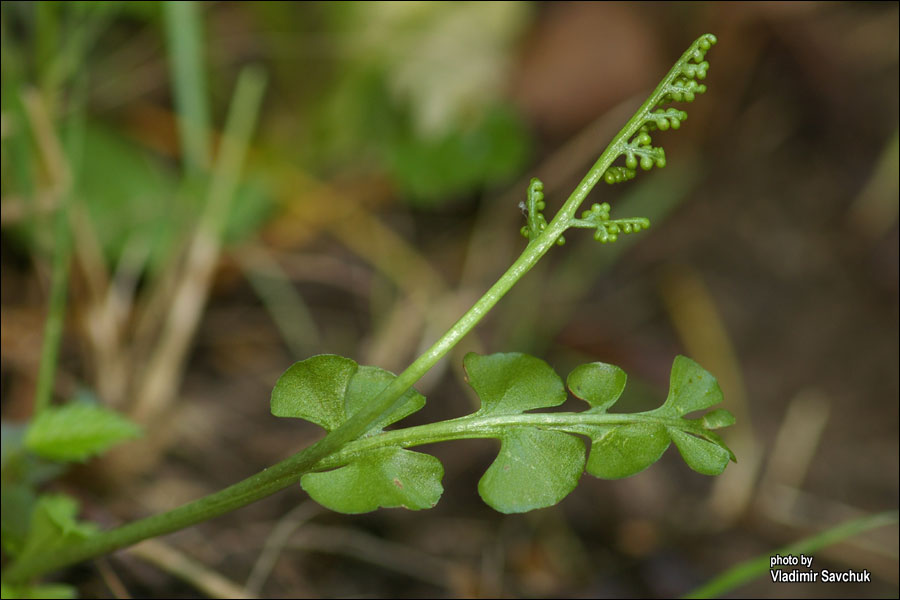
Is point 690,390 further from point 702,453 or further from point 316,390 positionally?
point 316,390

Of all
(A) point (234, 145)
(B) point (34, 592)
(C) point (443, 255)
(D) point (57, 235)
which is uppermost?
(A) point (234, 145)

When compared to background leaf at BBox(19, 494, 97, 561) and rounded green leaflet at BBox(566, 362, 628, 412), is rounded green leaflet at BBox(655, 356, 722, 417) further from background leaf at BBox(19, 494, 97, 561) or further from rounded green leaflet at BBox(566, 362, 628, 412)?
background leaf at BBox(19, 494, 97, 561)

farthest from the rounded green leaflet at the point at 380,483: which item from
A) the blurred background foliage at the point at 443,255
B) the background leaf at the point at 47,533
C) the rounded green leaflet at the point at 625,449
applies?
the blurred background foliage at the point at 443,255

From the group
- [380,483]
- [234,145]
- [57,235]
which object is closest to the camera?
[380,483]

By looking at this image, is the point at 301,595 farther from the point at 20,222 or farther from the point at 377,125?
the point at 377,125

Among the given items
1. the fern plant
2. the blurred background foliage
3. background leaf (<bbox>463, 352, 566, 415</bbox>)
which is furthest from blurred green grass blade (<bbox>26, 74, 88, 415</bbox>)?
background leaf (<bbox>463, 352, 566, 415</bbox>)

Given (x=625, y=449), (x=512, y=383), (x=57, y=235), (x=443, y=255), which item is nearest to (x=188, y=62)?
(x=57, y=235)
